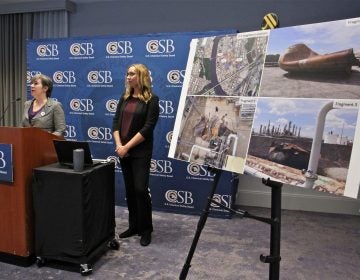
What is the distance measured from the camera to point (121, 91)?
141 inches

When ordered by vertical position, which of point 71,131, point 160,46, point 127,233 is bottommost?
point 127,233

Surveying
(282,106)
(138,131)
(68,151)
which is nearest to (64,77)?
(138,131)

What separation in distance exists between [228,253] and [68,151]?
1.41 meters

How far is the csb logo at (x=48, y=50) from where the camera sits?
3773mm

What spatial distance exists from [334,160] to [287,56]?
500 millimetres

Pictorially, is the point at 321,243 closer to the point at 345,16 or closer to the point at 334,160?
the point at 334,160

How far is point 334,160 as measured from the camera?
4.06ft

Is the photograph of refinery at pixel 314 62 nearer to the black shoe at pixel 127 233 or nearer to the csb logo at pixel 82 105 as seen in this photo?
the black shoe at pixel 127 233

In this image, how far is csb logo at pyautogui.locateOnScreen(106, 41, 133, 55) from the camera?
11.5 feet

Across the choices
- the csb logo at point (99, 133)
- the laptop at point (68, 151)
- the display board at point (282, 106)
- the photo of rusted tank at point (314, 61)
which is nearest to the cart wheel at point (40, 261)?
the laptop at point (68, 151)

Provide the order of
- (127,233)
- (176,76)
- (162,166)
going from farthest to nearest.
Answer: (162,166) → (176,76) → (127,233)

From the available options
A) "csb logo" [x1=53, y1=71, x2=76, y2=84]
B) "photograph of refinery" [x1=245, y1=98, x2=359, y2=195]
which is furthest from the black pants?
"csb logo" [x1=53, y1=71, x2=76, y2=84]

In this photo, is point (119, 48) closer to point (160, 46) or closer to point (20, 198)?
point (160, 46)

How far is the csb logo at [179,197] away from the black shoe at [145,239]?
2.78ft
